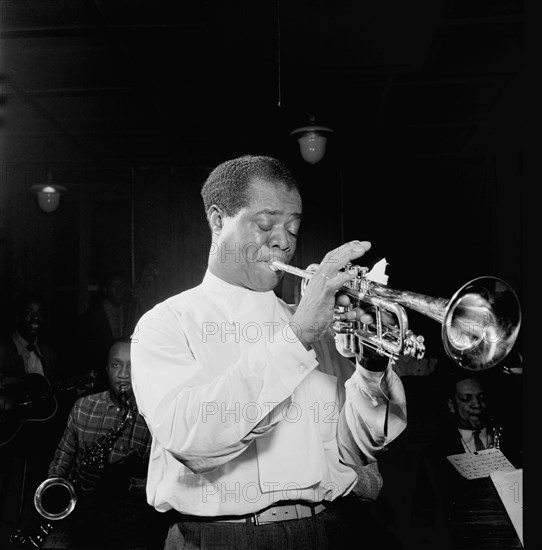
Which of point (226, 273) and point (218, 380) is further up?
point (226, 273)

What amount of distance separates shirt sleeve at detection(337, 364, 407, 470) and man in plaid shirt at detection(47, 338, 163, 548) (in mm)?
1618

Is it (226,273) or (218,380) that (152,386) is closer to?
(218,380)

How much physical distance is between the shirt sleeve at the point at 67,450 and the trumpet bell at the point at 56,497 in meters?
0.10

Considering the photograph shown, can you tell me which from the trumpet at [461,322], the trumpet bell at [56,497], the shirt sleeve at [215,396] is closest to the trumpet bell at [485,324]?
the trumpet at [461,322]

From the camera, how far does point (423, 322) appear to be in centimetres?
323

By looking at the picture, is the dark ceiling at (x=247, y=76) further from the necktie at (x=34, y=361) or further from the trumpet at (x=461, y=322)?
the trumpet at (x=461, y=322)

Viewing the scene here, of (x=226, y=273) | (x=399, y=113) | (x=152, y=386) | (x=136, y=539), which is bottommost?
(x=136, y=539)

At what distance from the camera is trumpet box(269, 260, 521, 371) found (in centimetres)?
176

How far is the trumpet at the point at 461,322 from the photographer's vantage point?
5.76 feet

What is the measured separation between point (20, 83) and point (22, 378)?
1.64 metres

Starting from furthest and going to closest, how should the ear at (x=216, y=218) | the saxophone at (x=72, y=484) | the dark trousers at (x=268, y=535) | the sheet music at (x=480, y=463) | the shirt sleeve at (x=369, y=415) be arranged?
the sheet music at (x=480, y=463)
the saxophone at (x=72, y=484)
the ear at (x=216, y=218)
the shirt sleeve at (x=369, y=415)
the dark trousers at (x=268, y=535)

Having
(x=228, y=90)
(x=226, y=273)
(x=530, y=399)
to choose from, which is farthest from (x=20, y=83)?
(x=530, y=399)

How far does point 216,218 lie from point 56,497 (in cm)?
201

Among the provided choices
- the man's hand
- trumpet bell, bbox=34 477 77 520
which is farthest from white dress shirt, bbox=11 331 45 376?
the man's hand
